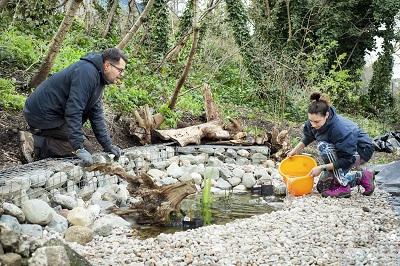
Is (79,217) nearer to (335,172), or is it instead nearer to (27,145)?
(27,145)

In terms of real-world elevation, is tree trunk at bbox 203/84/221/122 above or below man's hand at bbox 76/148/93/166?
above

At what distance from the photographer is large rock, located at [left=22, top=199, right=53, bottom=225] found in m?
3.87

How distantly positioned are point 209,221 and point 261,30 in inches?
520

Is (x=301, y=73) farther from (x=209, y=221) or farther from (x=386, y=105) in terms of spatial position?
(x=209, y=221)

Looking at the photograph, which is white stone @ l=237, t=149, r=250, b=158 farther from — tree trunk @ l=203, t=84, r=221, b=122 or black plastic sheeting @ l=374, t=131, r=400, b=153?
black plastic sheeting @ l=374, t=131, r=400, b=153

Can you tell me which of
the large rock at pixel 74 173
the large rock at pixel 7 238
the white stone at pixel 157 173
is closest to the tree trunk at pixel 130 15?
the white stone at pixel 157 173

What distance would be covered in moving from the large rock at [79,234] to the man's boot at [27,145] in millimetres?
1721

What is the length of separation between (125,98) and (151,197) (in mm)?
3784

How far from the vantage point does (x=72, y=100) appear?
4609 millimetres

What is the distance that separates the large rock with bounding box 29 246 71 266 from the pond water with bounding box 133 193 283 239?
1.57 meters

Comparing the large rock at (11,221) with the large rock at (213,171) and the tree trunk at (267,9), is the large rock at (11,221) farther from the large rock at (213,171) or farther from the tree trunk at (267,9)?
the tree trunk at (267,9)

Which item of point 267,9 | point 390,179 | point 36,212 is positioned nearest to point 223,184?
point 390,179

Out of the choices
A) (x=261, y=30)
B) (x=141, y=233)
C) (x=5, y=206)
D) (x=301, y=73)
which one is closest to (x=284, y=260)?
(x=141, y=233)

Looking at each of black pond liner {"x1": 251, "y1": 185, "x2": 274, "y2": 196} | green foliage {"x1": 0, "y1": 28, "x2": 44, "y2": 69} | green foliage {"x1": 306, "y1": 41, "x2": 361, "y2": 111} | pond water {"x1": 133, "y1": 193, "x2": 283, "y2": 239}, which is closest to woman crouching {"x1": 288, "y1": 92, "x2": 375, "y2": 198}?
pond water {"x1": 133, "y1": 193, "x2": 283, "y2": 239}
